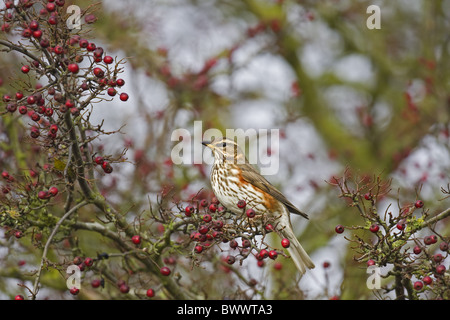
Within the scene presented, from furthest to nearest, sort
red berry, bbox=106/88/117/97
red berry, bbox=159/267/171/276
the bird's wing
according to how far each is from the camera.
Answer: the bird's wing, red berry, bbox=159/267/171/276, red berry, bbox=106/88/117/97

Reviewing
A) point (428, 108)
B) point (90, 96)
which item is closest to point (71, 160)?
point (90, 96)

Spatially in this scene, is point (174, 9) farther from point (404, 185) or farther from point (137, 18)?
point (404, 185)

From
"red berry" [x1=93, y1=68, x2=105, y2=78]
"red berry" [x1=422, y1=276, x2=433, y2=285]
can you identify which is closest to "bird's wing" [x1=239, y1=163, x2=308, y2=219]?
"red berry" [x1=422, y1=276, x2=433, y2=285]

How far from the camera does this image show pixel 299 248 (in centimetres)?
570

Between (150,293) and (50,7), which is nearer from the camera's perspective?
(50,7)

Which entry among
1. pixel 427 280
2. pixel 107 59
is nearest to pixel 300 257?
pixel 427 280

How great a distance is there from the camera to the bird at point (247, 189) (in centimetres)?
578

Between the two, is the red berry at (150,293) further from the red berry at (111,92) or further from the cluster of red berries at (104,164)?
the red berry at (111,92)

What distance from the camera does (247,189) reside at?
605cm

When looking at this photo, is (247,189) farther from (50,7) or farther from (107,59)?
(50,7)

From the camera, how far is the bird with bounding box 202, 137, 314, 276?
5781 mm

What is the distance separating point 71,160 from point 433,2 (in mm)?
7830

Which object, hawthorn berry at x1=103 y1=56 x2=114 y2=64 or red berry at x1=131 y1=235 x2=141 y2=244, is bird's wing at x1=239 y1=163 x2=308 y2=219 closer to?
red berry at x1=131 y1=235 x2=141 y2=244

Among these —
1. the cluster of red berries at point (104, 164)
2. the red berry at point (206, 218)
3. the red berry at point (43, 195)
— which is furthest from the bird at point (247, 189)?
the red berry at point (43, 195)
